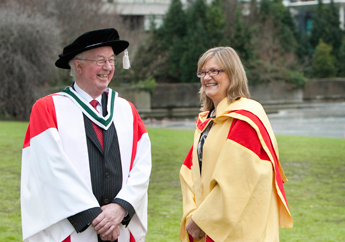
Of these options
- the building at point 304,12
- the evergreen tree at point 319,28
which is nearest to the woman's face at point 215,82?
the evergreen tree at point 319,28

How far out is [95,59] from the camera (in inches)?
111

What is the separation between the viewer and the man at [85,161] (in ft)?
8.54

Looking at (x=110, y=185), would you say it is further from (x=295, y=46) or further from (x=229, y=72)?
(x=295, y=46)

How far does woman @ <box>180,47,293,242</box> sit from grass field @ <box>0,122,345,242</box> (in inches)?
91.1

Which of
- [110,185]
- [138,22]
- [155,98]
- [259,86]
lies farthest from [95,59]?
[138,22]

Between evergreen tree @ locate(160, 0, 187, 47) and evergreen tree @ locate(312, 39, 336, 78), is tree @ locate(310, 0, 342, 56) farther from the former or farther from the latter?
evergreen tree @ locate(160, 0, 187, 47)

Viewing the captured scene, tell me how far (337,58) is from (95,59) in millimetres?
44564

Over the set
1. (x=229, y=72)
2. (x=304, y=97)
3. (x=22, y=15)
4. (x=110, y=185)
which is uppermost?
(x=22, y=15)

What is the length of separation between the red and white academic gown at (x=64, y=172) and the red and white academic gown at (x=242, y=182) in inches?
17.9

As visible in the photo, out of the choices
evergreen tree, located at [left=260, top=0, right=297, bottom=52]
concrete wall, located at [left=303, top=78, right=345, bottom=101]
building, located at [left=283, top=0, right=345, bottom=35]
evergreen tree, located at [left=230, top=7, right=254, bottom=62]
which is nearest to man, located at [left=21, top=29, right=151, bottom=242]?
evergreen tree, located at [left=230, top=7, right=254, bottom=62]

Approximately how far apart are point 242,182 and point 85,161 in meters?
0.98

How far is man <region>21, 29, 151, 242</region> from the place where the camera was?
2.60 metres

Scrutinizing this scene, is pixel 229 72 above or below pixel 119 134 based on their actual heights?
above

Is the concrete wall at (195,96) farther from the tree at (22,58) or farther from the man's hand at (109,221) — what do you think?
the man's hand at (109,221)
